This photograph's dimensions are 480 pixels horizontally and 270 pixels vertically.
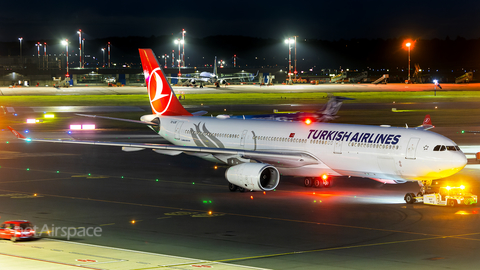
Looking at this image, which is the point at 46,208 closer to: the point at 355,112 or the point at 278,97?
the point at 355,112

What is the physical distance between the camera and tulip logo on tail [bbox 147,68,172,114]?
40.1m

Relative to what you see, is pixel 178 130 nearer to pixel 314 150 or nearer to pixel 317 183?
pixel 317 183

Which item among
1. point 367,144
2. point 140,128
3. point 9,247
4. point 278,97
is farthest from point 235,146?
point 278,97

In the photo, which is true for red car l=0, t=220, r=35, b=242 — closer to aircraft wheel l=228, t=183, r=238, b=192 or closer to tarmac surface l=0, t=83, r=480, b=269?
tarmac surface l=0, t=83, r=480, b=269

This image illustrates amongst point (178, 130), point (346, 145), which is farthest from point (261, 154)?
point (178, 130)

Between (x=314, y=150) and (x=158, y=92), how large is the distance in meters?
14.1

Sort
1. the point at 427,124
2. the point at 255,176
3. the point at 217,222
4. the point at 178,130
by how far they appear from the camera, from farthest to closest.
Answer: the point at 178,130
the point at 427,124
the point at 255,176
the point at 217,222

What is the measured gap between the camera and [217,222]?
23562 mm

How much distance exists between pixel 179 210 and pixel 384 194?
1049cm

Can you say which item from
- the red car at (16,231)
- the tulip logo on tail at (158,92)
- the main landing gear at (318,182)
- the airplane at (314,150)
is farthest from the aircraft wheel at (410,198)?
the tulip logo on tail at (158,92)

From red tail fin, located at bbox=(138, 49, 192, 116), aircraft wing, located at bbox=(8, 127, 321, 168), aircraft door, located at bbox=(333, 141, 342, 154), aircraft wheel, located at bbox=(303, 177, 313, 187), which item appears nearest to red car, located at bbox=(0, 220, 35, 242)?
aircraft wing, located at bbox=(8, 127, 321, 168)

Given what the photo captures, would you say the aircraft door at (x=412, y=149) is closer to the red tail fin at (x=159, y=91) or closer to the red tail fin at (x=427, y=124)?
the red tail fin at (x=427, y=124)

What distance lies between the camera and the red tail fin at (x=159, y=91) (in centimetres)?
4000

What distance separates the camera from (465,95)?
125938mm
